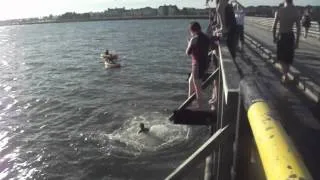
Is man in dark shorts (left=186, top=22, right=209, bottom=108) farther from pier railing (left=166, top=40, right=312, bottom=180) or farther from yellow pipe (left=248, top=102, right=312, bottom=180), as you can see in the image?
yellow pipe (left=248, top=102, right=312, bottom=180)

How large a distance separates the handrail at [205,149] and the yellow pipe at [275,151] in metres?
1.93

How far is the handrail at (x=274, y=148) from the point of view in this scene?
169cm

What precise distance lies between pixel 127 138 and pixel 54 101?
1005cm

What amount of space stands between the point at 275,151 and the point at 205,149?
9.28ft

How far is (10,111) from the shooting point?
21656 millimetres

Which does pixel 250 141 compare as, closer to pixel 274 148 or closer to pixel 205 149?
pixel 205 149

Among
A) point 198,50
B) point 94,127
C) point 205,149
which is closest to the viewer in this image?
point 205,149

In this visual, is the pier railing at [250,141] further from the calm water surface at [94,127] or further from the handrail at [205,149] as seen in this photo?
the calm water surface at [94,127]

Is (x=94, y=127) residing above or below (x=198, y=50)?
below

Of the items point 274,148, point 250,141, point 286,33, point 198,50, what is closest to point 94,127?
point 198,50

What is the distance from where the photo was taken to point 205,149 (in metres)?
4.68

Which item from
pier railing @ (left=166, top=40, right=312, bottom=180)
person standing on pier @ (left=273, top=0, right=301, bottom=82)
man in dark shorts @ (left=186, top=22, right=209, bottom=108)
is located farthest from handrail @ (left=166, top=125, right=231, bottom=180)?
person standing on pier @ (left=273, top=0, right=301, bottom=82)

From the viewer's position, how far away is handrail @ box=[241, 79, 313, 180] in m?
1.69

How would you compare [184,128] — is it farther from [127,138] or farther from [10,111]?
[10,111]
